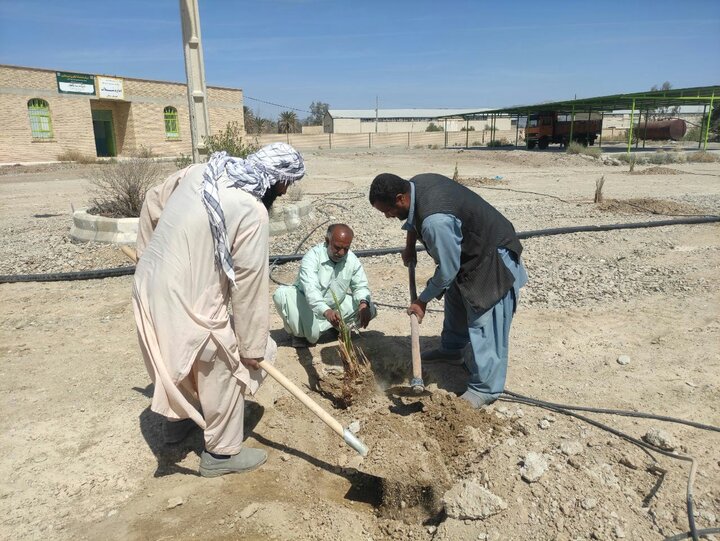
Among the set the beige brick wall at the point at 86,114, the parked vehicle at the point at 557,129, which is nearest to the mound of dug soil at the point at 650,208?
the parked vehicle at the point at 557,129

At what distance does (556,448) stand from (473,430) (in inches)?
17.1

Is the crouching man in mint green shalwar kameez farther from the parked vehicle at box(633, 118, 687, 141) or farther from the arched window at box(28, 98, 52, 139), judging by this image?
the parked vehicle at box(633, 118, 687, 141)

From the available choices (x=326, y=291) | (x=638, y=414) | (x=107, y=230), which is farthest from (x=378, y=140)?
(x=638, y=414)

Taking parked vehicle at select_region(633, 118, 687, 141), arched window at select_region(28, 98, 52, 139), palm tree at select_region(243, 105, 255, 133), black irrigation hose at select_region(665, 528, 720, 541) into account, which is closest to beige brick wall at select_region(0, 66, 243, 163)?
arched window at select_region(28, 98, 52, 139)

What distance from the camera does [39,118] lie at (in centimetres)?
2500

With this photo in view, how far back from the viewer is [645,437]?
285 centimetres

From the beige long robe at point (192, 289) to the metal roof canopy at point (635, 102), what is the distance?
24.6m

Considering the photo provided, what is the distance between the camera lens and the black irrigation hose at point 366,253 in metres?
5.89

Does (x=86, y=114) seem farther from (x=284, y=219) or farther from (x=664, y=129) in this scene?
(x=664, y=129)

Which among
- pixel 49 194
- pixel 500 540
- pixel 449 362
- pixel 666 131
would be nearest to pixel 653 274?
pixel 449 362

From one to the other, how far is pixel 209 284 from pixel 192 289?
0.26 feet

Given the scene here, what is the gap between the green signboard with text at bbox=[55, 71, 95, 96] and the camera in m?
25.3

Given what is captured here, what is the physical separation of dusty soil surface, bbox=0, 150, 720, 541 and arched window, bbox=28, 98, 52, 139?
2339 cm

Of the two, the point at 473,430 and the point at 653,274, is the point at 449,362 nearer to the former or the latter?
the point at 473,430
